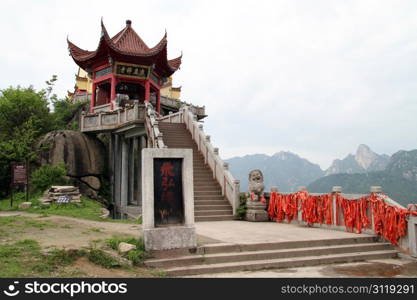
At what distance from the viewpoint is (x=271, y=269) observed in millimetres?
6328

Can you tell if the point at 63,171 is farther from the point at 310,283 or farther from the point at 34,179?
the point at 310,283

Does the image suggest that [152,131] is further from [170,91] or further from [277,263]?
[170,91]

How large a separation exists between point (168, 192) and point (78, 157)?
12406mm

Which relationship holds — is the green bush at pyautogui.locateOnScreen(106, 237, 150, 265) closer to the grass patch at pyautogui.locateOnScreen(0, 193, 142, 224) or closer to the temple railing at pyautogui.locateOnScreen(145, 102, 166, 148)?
the grass patch at pyautogui.locateOnScreen(0, 193, 142, 224)

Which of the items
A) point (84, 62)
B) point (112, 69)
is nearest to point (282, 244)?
point (112, 69)

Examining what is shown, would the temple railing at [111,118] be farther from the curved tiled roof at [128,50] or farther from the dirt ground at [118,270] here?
the dirt ground at [118,270]

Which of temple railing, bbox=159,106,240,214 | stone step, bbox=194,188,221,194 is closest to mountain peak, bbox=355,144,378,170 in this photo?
temple railing, bbox=159,106,240,214

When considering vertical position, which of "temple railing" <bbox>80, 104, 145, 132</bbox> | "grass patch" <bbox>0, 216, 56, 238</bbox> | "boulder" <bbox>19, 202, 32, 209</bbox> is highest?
"temple railing" <bbox>80, 104, 145, 132</bbox>

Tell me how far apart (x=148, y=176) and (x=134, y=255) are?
1.40 meters

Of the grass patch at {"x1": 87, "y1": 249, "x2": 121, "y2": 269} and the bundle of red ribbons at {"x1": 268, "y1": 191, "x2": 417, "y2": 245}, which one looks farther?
the bundle of red ribbons at {"x1": 268, "y1": 191, "x2": 417, "y2": 245}

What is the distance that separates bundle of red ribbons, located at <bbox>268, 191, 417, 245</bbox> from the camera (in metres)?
7.89

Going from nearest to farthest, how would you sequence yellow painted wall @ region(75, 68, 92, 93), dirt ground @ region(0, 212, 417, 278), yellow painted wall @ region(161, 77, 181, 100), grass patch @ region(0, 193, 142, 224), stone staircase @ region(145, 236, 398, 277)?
dirt ground @ region(0, 212, 417, 278) < stone staircase @ region(145, 236, 398, 277) < grass patch @ region(0, 193, 142, 224) < yellow painted wall @ region(75, 68, 92, 93) < yellow painted wall @ region(161, 77, 181, 100)

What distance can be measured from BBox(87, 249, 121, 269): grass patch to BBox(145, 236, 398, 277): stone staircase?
0.58 m

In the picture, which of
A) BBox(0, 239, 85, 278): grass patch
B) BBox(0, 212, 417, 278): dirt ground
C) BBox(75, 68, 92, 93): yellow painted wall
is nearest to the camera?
BBox(0, 239, 85, 278): grass patch
